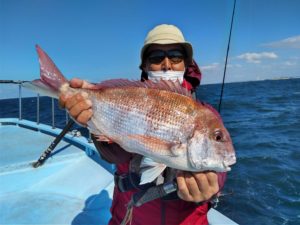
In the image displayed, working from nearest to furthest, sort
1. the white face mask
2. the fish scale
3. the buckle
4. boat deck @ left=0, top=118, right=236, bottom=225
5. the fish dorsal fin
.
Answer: the fish scale, the fish dorsal fin, the buckle, the white face mask, boat deck @ left=0, top=118, right=236, bottom=225

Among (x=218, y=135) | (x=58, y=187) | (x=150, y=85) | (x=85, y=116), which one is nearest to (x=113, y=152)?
(x=85, y=116)

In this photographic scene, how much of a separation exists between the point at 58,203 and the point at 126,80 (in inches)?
108

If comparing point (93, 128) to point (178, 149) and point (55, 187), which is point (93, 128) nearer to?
point (178, 149)

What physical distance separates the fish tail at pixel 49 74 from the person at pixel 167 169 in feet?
0.28

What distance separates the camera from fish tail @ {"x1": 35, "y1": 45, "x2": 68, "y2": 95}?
2043mm

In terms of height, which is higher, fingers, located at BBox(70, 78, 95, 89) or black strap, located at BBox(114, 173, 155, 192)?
fingers, located at BBox(70, 78, 95, 89)

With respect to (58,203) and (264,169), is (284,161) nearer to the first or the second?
(264,169)

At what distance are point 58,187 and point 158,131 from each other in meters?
3.21

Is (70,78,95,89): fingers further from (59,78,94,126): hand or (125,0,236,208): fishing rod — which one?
(125,0,236,208): fishing rod

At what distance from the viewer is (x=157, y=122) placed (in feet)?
6.09

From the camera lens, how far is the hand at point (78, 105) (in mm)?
2059

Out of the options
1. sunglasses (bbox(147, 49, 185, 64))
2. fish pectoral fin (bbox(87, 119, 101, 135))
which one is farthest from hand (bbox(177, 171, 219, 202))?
sunglasses (bbox(147, 49, 185, 64))

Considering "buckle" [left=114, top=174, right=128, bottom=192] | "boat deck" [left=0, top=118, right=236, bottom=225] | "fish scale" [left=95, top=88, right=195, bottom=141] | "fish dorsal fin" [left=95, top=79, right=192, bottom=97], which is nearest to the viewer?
"fish scale" [left=95, top=88, right=195, bottom=141]

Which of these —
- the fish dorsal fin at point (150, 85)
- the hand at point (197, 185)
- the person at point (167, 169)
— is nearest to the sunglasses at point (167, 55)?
the person at point (167, 169)
